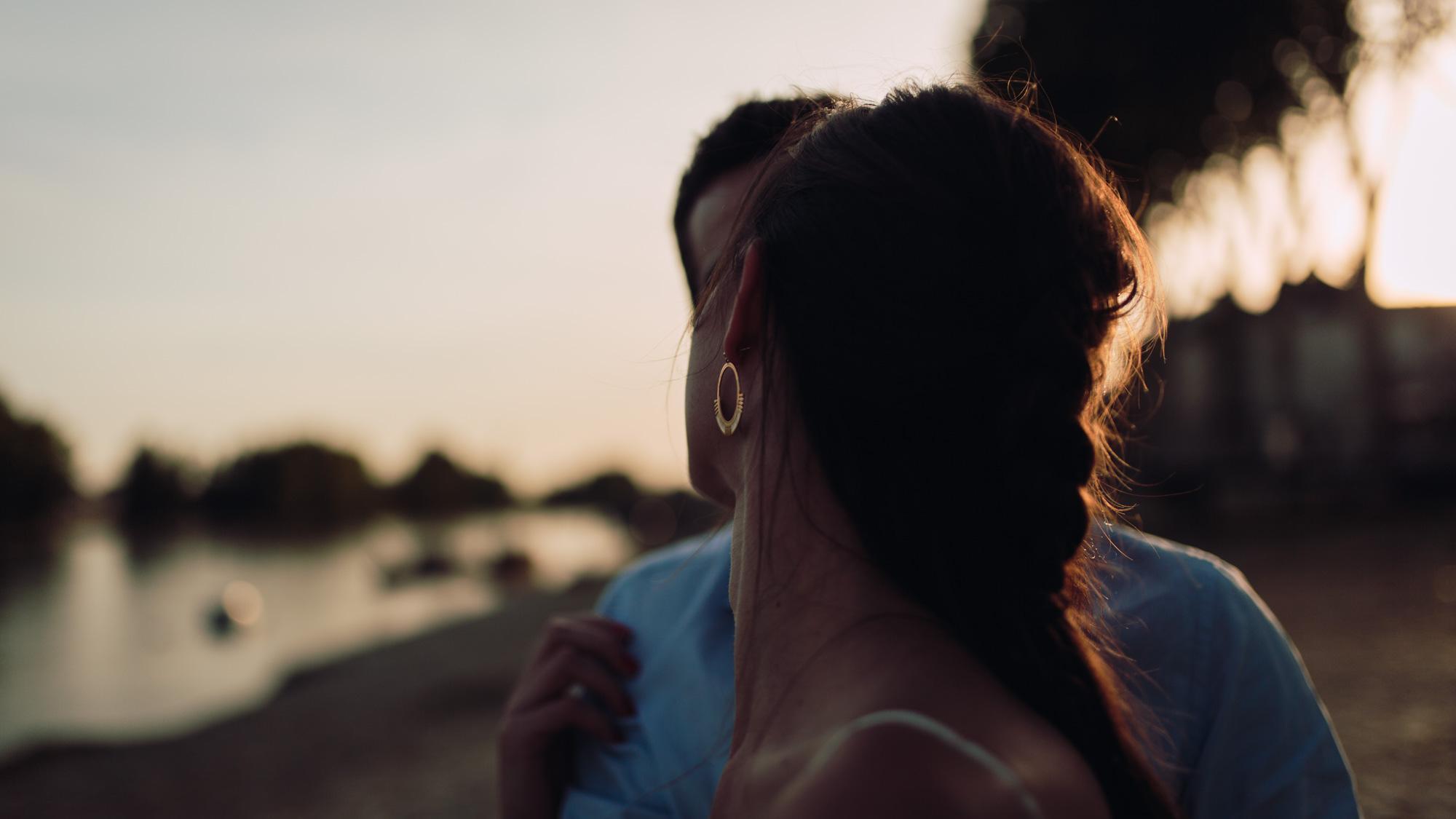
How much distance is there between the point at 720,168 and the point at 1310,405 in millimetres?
20895

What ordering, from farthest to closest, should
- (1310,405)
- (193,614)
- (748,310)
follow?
(193,614) < (1310,405) < (748,310)

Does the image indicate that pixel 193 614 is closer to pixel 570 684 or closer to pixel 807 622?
pixel 570 684

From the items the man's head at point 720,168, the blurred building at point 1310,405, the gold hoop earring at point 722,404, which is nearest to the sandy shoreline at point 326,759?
the man's head at point 720,168

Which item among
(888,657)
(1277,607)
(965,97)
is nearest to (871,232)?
(965,97)

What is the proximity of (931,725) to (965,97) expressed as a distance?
69cm

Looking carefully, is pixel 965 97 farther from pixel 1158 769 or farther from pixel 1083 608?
pixel 1158 769

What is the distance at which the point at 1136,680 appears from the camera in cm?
142

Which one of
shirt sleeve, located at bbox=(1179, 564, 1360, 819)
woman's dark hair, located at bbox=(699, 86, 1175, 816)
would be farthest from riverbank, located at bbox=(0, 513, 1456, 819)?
woman's dark hair, located at bbox=(699, 86, 1175, 816)

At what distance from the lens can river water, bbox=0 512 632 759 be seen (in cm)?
2123

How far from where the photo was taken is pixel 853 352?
0.90m

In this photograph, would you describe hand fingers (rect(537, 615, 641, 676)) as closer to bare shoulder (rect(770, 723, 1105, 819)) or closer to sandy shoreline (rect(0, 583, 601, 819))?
bare shoulder (rect(770, 723, 1105, 819))

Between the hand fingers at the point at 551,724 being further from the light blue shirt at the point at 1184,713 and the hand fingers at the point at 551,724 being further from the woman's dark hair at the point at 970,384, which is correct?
the woman's dark hair at the point at 970,384

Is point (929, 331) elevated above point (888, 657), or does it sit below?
above

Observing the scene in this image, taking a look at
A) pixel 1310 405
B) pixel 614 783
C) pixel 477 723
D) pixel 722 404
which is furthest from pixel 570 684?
pixel 1310 405
